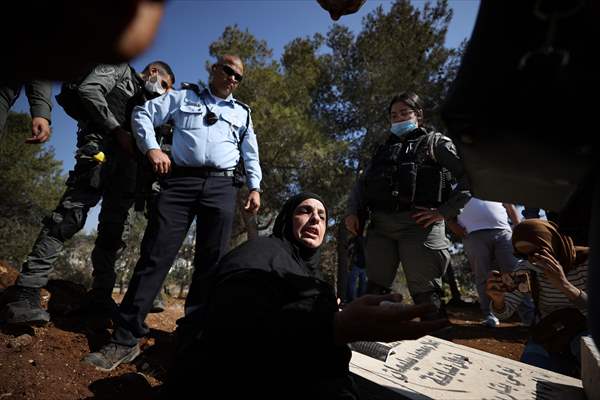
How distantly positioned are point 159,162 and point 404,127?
75.3 inches

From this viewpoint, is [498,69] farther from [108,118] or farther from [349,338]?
[108,118]

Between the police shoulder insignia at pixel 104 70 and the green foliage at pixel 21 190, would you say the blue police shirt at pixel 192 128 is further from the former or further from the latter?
the green foliage at pixel 21 190

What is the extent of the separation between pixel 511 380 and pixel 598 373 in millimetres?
593

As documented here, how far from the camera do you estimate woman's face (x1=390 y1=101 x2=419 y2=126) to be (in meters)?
2.88

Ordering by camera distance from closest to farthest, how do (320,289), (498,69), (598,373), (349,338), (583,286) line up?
1. (498,69)
2. (349,338)
3. (320,289)
4. (598,373)
5. (583,286)

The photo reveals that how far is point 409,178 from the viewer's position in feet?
8.56

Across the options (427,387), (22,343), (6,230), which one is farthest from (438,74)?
(6,230)

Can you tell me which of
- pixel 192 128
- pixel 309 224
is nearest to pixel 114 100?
pixel 192 128

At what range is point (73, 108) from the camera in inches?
103

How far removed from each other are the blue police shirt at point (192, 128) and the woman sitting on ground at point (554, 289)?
81.3 inches

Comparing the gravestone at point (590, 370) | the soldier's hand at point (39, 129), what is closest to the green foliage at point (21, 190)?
the soldier's hand at point (39, 129)

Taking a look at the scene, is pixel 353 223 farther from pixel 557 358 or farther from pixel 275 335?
pixel 275 335

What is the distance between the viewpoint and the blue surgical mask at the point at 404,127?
285cm

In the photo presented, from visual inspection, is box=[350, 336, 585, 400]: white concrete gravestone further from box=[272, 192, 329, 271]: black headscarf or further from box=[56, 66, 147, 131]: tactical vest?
box=[56, 66, 147, 131]: tactical vest
